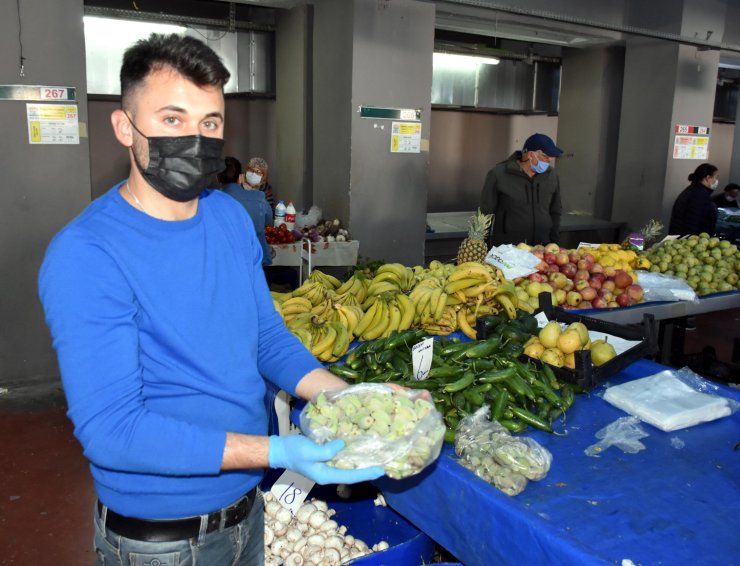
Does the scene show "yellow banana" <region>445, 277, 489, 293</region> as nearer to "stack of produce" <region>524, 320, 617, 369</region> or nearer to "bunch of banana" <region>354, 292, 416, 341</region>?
"bunch of banana" <region>354, 292, 416, 341</region>

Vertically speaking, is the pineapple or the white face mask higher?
the white face mask

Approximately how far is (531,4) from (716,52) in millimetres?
3130

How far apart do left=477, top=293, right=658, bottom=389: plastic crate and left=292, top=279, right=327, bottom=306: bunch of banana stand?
928 mm

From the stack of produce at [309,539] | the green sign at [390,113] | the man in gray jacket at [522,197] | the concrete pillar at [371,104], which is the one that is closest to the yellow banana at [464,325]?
the stack of produce at [309,539]

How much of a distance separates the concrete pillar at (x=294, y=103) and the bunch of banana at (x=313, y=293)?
4.00m

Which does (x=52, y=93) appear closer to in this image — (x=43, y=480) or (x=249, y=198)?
(x=249, y=198)

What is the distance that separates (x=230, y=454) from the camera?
4.32 ft

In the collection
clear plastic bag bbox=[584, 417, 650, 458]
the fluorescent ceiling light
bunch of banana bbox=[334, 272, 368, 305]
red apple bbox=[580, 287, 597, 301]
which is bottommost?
clear plastic bag bbox=[584, 417, 650, 458]

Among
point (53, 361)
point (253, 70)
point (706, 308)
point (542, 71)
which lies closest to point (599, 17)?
point (542, 71)

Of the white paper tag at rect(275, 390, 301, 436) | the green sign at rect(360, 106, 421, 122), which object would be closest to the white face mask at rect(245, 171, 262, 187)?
the green sign at rect(360, 106, 421, 122)

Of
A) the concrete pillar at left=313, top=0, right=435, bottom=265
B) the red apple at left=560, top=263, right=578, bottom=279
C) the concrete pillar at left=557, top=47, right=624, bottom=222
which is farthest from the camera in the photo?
the concrete pillar at left=557, top=47, right=624, bottom=222

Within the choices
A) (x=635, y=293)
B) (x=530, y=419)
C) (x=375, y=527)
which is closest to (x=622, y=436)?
(x=530, y=419)

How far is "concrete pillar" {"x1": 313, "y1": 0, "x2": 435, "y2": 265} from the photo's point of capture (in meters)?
6.58

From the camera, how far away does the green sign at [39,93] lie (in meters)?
4.98
